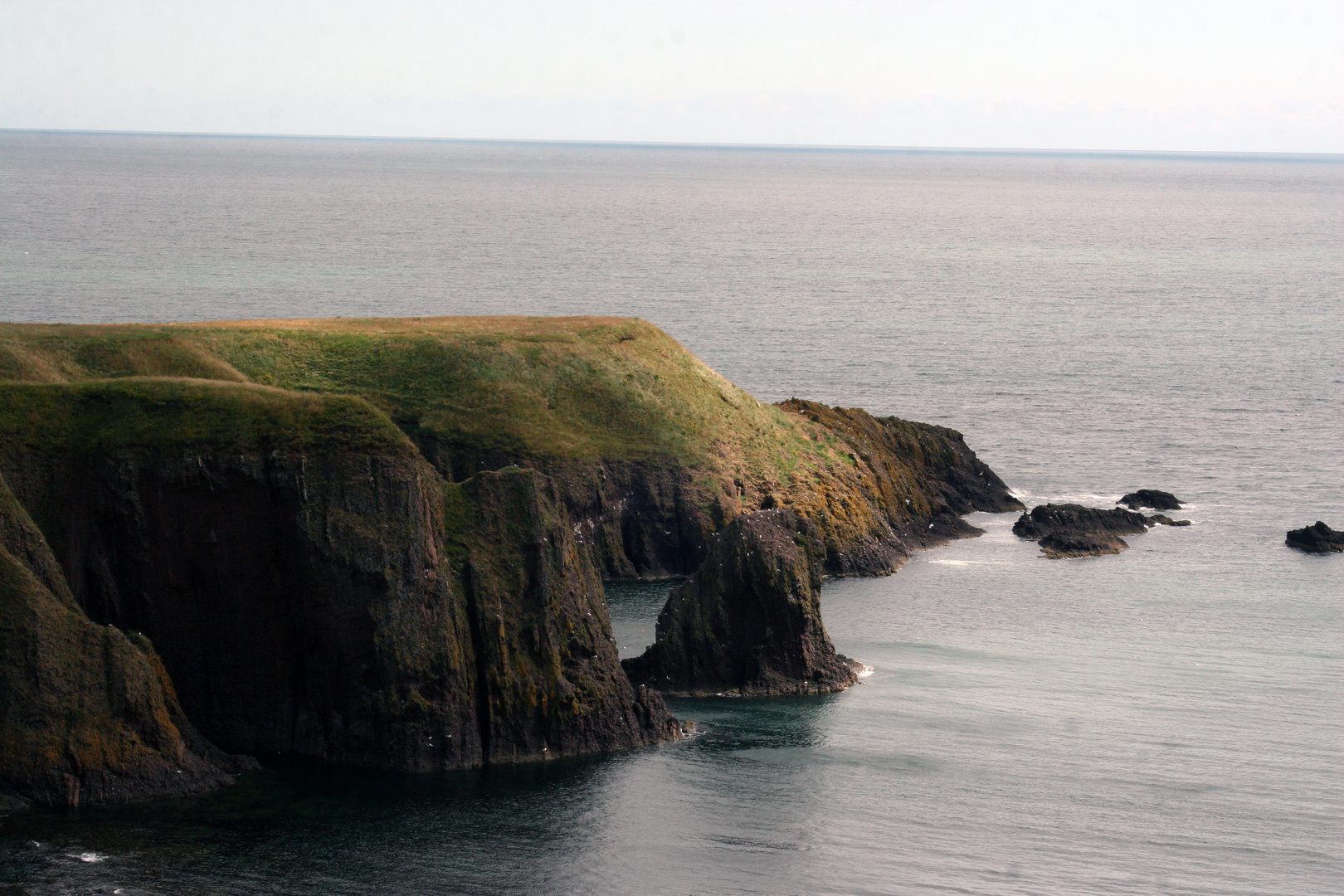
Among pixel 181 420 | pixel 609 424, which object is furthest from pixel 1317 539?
pixel 181 420

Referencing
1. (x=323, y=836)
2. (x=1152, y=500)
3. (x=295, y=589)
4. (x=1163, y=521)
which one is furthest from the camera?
(x=1152, y=500)

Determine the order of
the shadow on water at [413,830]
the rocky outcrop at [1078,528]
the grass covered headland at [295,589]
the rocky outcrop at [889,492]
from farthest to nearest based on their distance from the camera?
the rocky outcrop at [1078,528] < the rocky outcrop at [889,492] < the grass covered headland at [295,589] < the shadow on water at [413,830]

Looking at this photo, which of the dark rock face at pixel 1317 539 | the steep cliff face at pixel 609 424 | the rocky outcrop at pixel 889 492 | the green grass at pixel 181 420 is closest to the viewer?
the green grass at pixel 181 420

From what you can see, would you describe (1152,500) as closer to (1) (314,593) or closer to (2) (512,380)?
(2) (512,380)

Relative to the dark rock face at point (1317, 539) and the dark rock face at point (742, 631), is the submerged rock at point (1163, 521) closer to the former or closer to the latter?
the dark rock face at point (1317, 539)

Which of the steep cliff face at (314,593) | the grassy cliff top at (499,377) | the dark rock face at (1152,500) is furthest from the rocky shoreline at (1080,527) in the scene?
the steep cliff face at (314,593)

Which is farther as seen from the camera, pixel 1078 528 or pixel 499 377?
pixel 1078 528

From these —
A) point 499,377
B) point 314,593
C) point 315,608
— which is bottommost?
point 315,608
